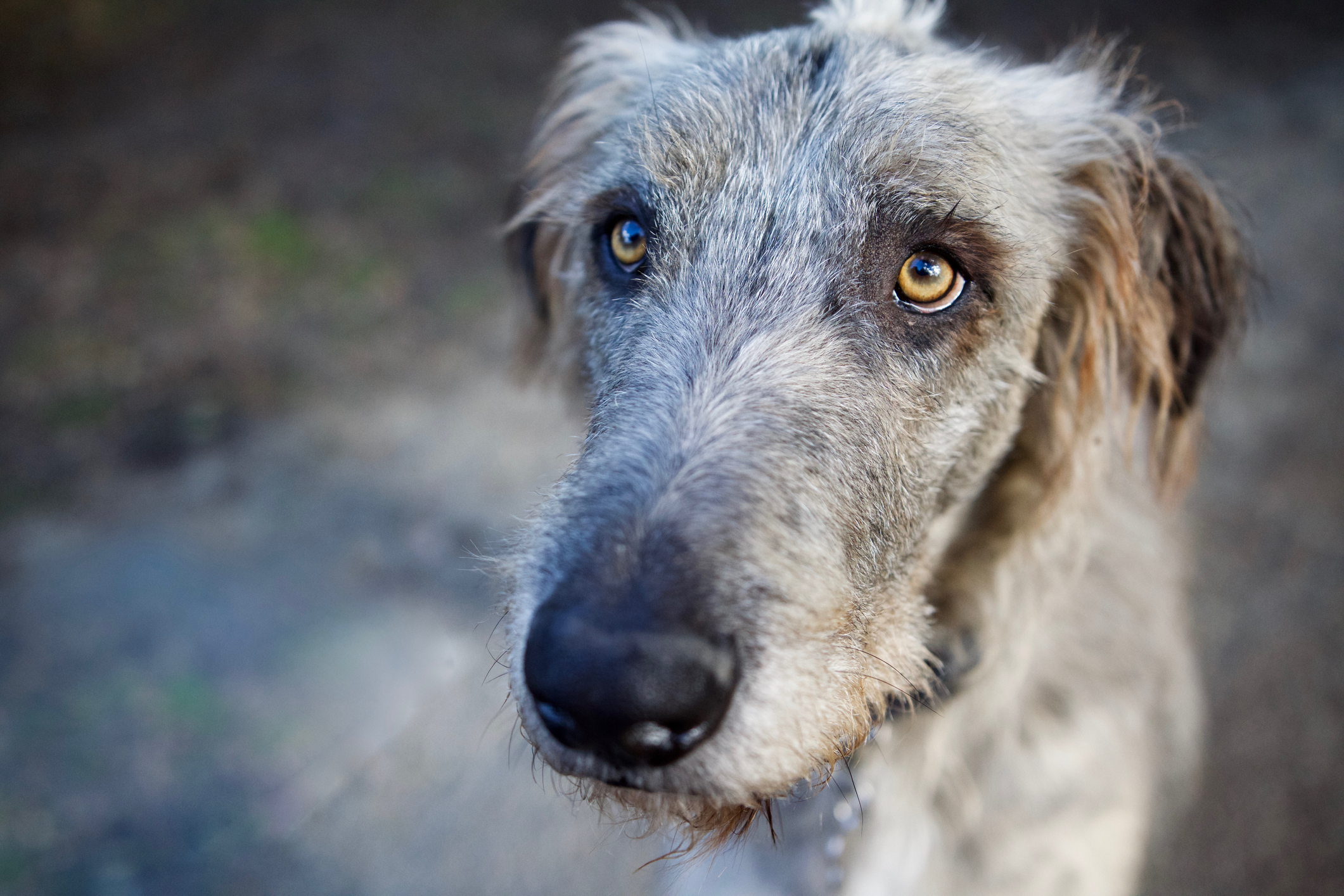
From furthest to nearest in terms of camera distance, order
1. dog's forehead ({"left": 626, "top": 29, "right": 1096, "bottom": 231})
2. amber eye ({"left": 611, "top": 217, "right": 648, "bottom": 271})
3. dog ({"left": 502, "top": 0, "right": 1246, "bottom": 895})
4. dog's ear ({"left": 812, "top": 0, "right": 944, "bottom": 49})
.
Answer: dog's ear ({"left": 812, "top": 0, "right": 944, "bottom": 49}), amber eye ({"left": 611, "top": 217, "right": 648, "bottom": 271}), dog's forehead ({"left": 626, "top": 29, "right": 1096, "bottom": 231}), dog ({"left": 502, "top": 0, "right": 1246, "bottom": 895})

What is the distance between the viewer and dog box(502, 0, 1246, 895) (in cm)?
150

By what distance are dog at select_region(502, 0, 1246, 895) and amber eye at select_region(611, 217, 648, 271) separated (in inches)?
0.4

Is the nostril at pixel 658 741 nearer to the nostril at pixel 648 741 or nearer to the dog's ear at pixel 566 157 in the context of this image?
the nostril at pixel 648 741

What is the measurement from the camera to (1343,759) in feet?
12.2

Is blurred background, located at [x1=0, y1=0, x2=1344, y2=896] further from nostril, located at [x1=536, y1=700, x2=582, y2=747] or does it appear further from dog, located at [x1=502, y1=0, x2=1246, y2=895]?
nostril, located at [x1=536, y1=700, x2=582, y2=747]

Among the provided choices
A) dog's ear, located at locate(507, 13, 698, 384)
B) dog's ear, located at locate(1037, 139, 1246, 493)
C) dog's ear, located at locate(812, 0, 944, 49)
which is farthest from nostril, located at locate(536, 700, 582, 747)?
dog's ear, located at locate(812, 0, 944, 49)

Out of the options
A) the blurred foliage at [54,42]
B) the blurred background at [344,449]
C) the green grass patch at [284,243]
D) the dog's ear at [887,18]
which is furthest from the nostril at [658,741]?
the blurred foliage at [54,42]

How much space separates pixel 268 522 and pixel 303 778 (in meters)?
1.43

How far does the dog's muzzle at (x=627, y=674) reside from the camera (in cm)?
134

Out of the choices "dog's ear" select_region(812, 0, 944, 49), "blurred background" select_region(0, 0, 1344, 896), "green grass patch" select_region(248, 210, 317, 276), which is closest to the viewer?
"dog's ear" select_region(812, 0, 944, 49)

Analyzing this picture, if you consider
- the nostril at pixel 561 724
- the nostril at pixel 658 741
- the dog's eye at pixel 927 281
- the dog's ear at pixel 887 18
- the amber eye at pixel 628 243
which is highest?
the dog's ear at pixel 887 18

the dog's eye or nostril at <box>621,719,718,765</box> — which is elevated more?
the dog's eye

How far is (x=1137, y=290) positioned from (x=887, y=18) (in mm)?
1086

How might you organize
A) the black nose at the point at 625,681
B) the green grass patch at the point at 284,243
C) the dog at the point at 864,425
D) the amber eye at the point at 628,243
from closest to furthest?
the black nose at the point at 625,681 < the dog at the point at 864,425 < the amber eye at the point at 628,243 < the green grass patch at the point at 284,243
